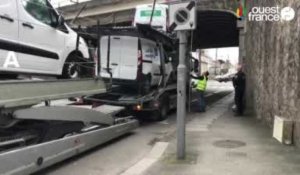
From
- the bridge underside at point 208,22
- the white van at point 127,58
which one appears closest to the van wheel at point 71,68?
the white van at point 127,58

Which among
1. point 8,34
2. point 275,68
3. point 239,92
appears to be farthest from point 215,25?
point 8,34

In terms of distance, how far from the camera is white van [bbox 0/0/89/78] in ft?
26.0

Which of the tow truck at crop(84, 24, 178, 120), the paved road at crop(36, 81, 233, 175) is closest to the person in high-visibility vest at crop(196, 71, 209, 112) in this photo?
the tow truck at crop(84, 24, 178, 120)

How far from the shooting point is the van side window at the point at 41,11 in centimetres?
859

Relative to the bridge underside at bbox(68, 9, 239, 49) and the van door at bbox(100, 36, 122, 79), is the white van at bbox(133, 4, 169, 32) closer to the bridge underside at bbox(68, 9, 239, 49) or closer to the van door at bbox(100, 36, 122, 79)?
the van door at bbox(100, 36, 122, 79)

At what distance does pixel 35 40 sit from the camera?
8.58 metres

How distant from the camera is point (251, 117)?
14945mm

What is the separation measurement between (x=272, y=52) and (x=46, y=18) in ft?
19.3

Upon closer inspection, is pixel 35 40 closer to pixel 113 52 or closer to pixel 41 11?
pixel 41 11

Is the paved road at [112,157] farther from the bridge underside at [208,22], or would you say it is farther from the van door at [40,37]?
the bridge underside at [208,22]

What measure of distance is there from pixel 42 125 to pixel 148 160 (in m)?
1.99

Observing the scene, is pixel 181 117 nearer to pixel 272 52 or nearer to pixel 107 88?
pixel 107 88

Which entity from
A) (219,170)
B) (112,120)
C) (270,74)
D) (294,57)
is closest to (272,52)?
(270,74)

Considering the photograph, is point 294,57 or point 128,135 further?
point 128,135
